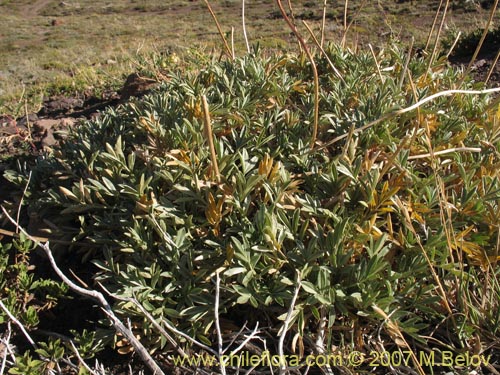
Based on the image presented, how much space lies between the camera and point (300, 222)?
6.59 feet

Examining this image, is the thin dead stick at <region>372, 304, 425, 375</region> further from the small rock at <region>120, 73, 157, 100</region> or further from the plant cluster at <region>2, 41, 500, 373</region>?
the small rock at <region>120, 73, 157, 100</region>

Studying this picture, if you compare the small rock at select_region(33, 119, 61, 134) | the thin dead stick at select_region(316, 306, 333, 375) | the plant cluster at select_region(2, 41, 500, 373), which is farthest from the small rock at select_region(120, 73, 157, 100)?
the thin dead stick at select_region(316, 306, 333, 375)

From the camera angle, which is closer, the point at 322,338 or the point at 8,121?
the point at 322,338

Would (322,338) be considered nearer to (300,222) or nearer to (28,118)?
(300,222)

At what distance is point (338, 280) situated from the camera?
5.95ft

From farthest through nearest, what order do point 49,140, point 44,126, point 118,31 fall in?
1. point 118,31
2. point 44,126
3. point 49,140

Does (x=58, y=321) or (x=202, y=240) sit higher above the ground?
(x=202, y=240)

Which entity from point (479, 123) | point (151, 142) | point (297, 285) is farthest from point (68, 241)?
point (479, 123)

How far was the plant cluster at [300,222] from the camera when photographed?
1760 mm

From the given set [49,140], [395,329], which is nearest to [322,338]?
[395,329]

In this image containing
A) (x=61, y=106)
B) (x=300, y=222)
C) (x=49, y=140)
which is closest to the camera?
(x=300, y=222)

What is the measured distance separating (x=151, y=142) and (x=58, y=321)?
0.95 m

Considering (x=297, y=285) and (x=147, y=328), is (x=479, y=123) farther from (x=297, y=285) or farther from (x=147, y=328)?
(x=147, y=328)

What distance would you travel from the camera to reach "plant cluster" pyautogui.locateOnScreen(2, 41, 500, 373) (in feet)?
5.77
